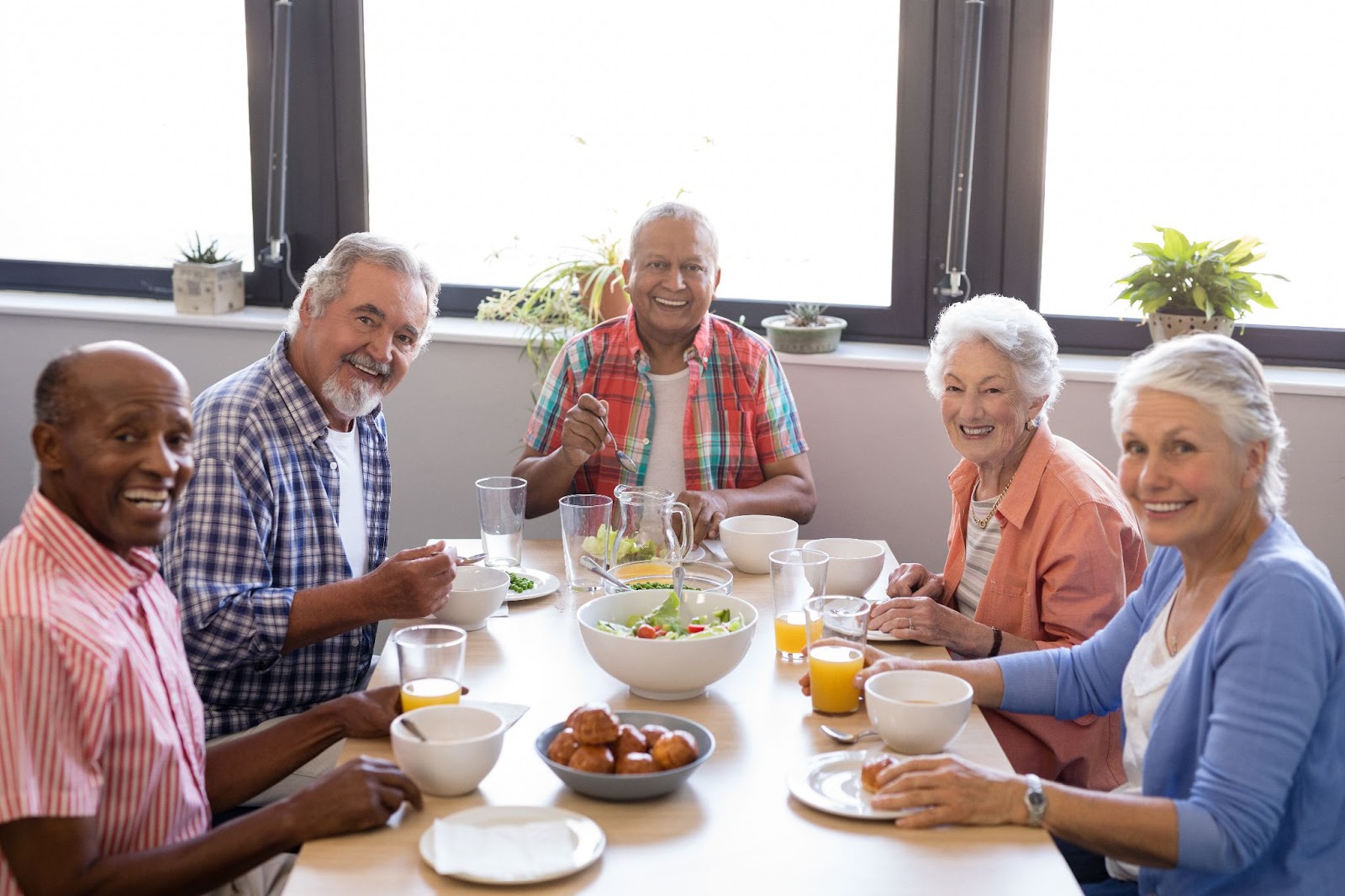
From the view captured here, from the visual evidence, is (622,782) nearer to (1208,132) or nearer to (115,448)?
(115,448)

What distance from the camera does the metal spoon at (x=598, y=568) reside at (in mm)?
2230

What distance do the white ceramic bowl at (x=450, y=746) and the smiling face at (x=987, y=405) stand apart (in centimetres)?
106

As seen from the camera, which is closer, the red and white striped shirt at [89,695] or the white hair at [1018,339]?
the red and white striped shirt at [89,695]

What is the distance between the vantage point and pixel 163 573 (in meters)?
2.12

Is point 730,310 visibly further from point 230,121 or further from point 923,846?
point 923,846

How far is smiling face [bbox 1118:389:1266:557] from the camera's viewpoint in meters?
1.65

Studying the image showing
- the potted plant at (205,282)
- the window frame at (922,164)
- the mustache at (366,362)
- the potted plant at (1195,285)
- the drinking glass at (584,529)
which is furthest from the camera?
→ the potted plant at (205,282)

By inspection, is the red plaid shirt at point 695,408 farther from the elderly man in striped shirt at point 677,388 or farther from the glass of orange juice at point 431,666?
the glass of orange juice at point 431,666

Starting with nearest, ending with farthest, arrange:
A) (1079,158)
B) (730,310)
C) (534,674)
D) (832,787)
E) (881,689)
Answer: (832,787) → (881,689) → (534,674) → (1079,158) → (730,310)

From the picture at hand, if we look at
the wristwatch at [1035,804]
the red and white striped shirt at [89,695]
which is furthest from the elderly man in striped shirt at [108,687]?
the wristwatch at [1035,804]

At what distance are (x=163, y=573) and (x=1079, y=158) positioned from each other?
8.21ft

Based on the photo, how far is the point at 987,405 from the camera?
2318 millimetres

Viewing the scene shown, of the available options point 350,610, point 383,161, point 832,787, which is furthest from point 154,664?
point 383,161

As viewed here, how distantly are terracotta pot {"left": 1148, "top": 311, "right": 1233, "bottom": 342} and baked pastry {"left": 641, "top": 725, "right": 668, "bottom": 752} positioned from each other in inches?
81.4
